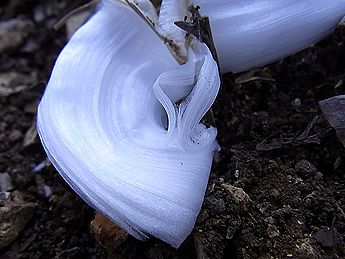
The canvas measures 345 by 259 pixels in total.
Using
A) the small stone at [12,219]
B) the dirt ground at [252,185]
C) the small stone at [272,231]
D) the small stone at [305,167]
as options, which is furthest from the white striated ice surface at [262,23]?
the small stone at [12,219]

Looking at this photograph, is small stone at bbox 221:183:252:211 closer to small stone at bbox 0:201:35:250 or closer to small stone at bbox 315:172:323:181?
small stone at bbox 315:172:323:181

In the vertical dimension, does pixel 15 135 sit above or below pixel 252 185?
below

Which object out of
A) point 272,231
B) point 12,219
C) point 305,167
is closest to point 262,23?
point 305,167

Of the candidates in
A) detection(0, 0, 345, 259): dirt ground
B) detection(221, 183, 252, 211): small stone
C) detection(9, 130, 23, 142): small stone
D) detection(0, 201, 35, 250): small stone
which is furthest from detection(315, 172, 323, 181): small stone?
detection(9, 130, 23, 142): small stone

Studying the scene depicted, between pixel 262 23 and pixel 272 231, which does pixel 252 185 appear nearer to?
pixel 272 231

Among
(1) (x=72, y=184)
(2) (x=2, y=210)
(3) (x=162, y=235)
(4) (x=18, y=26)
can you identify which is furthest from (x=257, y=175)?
(4) (x=18, y=26)

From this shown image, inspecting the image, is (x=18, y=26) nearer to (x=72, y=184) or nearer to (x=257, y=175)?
(x=72, y=184)

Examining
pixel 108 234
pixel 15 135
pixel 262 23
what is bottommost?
pixel 15 135

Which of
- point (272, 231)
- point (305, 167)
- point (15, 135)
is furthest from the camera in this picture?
point (15, 135)

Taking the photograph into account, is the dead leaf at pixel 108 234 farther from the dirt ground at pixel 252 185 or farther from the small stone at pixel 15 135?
the small stone at pixel 15 135
